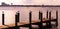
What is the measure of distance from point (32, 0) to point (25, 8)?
12 centimetres

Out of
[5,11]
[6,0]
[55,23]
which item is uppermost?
[6,0]

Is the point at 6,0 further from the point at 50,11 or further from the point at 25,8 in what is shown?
the point at 50,11

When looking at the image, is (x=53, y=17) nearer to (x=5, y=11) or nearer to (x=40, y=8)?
(x=40, y=8)

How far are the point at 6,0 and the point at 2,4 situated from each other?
6 centimetres

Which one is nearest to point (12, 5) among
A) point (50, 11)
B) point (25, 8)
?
point (25, 8)

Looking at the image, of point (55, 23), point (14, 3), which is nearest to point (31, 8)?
point (14, 3)

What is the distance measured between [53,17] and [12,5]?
0.48 m

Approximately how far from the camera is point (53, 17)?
4.58 ft

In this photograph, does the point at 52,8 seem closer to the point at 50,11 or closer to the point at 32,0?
the point at 50,11

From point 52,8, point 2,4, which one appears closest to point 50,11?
point 52,8

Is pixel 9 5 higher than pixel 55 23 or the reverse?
higher

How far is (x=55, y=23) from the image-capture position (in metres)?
1.36

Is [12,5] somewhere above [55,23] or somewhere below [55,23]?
above

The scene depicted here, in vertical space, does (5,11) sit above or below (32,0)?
below
